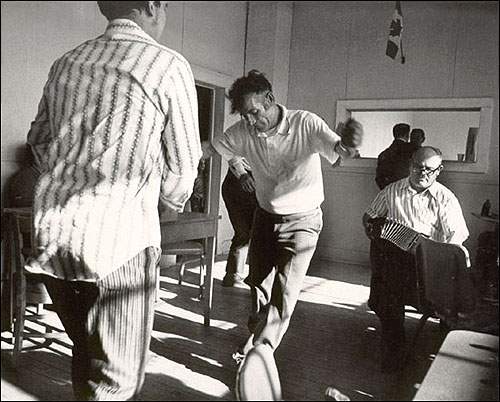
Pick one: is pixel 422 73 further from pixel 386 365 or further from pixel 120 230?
pixel 386 365

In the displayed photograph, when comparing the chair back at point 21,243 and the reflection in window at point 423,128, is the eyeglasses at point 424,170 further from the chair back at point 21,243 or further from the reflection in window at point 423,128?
the chair back at point 21,243

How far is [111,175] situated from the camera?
83cm

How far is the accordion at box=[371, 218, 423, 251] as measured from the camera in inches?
71.6

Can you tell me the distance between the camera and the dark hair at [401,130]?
1405mm

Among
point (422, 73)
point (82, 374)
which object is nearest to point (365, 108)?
point (422, 73)

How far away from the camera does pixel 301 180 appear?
168 centimetres

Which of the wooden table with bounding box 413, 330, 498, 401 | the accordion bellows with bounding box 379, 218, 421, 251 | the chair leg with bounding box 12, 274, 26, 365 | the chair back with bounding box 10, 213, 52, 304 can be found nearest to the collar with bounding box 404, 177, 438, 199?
the accordion bellows with bounding box 379, 218, 421, 251

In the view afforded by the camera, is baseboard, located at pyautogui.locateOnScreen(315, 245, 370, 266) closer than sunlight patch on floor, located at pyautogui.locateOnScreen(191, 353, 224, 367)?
Yes

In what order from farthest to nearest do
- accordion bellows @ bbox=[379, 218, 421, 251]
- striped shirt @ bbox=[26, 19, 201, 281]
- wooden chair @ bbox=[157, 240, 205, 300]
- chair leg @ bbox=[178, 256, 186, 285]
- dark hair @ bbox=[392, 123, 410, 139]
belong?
chair leg @ bbox=[178, 256, 186, 285] < wooden chair @ bbox=[157, 240, 205, 300] < accordion bellows @ bbox=[379, 218, 421, 251] < dark hair @ bbox=[392, 123, 410, 139] < striped shirt @ bbox=[26, 19, 201, 281]

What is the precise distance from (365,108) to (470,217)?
673 mm

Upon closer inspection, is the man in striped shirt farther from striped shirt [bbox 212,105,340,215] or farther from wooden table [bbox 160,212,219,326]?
wooden table [bbox 160,212,219,326]

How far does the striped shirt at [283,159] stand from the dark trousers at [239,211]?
0.08m

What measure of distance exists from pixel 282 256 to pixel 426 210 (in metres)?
0.64

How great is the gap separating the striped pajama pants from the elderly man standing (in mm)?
755
